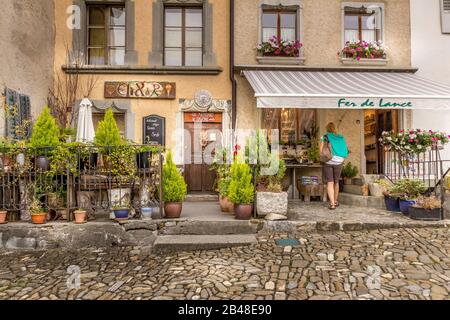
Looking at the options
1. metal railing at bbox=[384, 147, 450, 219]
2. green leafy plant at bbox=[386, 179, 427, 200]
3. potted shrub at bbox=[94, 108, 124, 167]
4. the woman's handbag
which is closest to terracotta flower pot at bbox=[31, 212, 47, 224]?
potted shrub at bbox=[94, 108, 124, 167]

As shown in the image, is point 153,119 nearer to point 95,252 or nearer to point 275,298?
point 95,252

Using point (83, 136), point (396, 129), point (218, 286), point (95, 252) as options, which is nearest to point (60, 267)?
point (95, 252)

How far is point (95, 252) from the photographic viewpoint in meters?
5.29

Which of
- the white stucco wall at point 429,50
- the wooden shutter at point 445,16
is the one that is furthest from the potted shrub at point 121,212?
the wooden shutter at point 445,16

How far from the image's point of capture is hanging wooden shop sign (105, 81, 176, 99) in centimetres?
939

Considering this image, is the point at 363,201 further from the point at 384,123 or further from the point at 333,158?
the point at 384,123

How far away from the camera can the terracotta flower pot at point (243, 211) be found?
19.5 feet

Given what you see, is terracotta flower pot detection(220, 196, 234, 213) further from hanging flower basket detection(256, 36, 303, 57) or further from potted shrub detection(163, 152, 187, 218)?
hanging flower basket detection(256, 36, 303, 57)

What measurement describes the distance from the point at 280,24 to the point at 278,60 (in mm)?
1213

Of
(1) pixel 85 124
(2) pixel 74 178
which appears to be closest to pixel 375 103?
(2) pixel 74 178

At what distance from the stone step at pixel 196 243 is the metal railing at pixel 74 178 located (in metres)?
0.81

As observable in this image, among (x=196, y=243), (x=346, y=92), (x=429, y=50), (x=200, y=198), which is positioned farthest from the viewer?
(x=429, y=50)

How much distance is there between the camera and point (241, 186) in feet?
19.7
